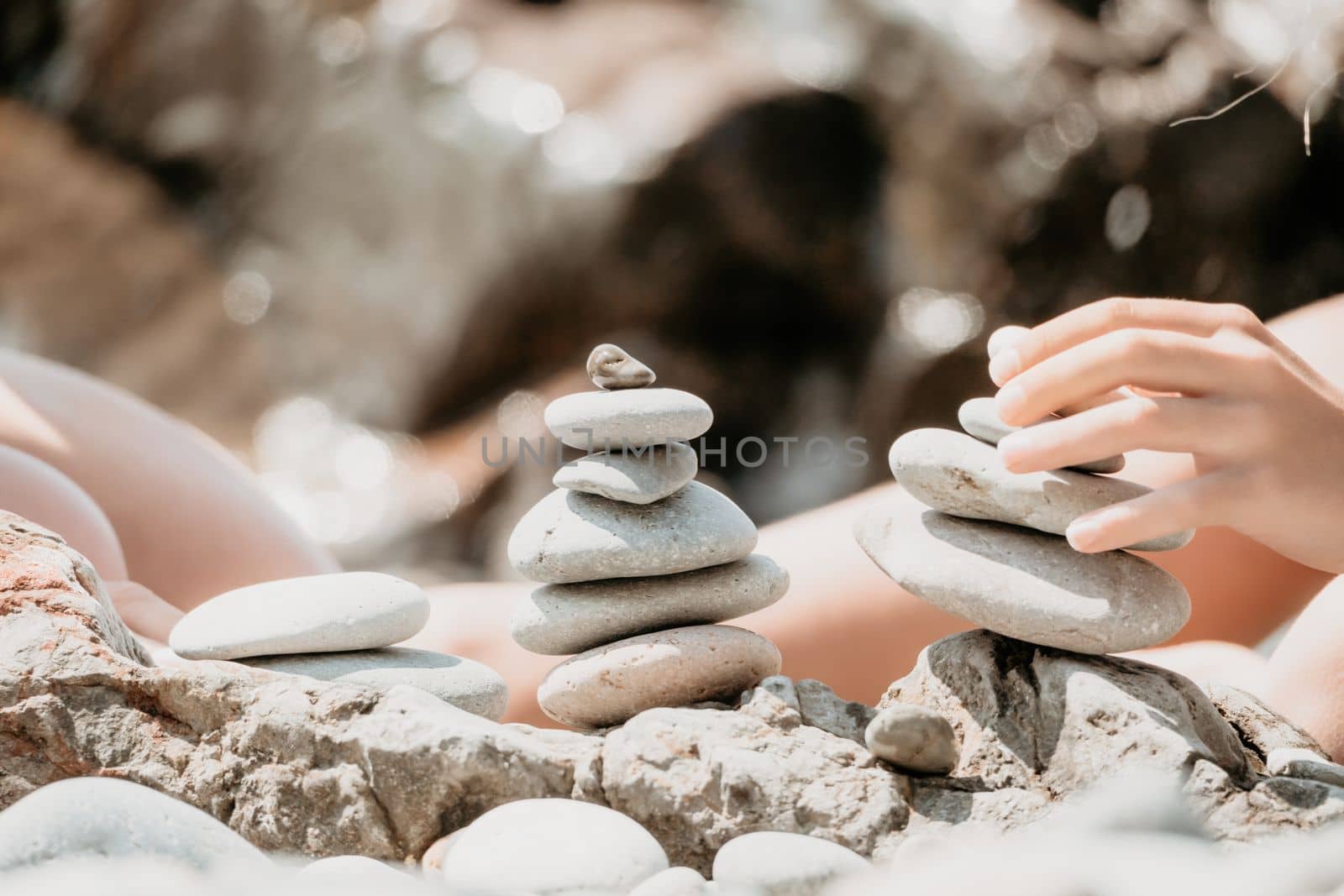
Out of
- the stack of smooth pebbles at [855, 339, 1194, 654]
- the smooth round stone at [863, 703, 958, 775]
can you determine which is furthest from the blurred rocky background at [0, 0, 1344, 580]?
the smooth round stone at [863, 703, 958, 775]

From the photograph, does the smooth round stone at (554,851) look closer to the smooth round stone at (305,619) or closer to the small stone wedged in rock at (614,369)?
the smooth round stone at (305,619)

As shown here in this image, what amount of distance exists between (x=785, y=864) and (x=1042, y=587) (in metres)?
0.38

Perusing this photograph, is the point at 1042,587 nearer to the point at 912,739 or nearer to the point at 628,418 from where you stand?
the point at 912,739

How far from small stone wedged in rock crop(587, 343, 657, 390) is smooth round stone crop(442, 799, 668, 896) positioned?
451mm

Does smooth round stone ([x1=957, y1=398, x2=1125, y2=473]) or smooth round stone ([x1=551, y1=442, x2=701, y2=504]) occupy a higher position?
smooth round stone ([x1=957, y1=398, x2=1125, y2=473])

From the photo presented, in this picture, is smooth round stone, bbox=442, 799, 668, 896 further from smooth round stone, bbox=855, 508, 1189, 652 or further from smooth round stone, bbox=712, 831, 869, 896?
smooth round stone, bbox=855, 508, 1189, 652

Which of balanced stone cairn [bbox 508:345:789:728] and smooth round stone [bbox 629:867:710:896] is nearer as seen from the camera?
smooth round stone [bbox 629:867:710:896]

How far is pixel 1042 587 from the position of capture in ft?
3.46

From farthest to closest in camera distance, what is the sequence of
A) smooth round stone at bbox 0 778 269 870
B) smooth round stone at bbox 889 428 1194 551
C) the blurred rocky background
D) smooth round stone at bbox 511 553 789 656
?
1. the blurred rocky background
2. smooth round stone at bbox 511 553 789 656
3. smooth round stone at bbox 889 428 1194 551
4. smooth round stone at bbox 0 778 269 870

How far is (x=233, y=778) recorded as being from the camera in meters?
1.00

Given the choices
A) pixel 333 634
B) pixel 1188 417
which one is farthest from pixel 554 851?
pixel 1188 417

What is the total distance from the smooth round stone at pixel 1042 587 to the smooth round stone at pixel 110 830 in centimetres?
63

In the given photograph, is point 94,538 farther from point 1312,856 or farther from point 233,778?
point 1312,856

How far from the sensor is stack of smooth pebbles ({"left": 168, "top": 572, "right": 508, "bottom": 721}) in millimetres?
1143
